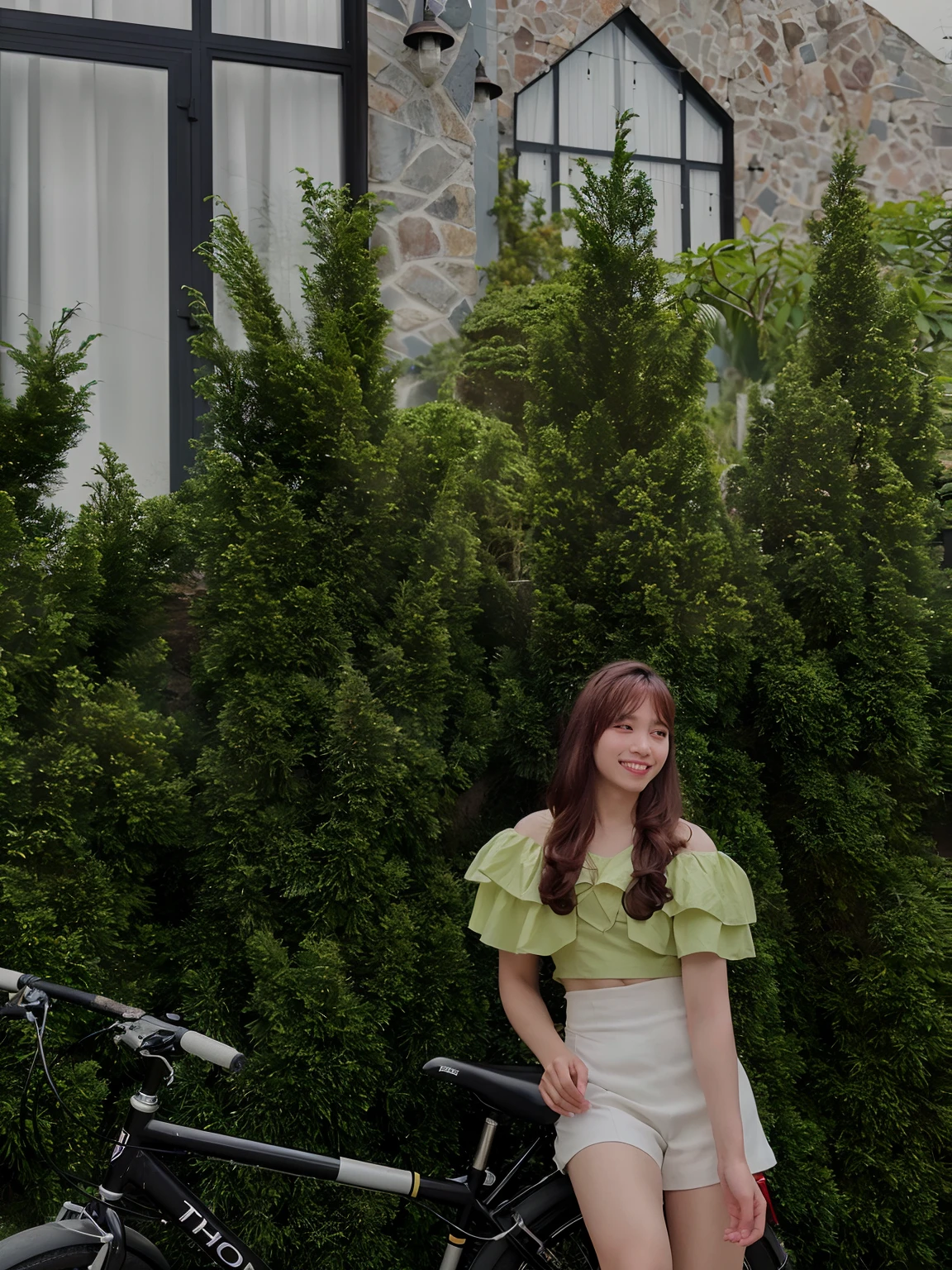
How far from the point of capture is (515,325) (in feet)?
16.2

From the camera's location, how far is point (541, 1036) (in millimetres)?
2008

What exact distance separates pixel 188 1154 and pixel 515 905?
0.77m

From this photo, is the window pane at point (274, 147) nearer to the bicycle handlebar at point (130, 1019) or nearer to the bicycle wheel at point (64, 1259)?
the bicycle handlebar at point (130, 1019)

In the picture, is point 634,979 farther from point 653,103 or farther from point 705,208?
point 653,103

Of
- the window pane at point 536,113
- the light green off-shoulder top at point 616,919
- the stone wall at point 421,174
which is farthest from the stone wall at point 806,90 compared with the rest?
the light green off-shoulder top at point 616,919

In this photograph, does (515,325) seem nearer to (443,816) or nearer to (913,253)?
(913,253)

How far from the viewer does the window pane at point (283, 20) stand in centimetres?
462

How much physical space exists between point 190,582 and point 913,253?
4.45 m

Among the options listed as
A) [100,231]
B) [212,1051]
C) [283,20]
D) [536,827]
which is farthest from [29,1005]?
[283,20]

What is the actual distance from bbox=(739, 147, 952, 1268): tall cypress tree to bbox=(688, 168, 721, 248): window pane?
283 inches

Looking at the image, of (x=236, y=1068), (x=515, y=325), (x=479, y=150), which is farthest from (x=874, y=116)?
(x=236, y=1068)

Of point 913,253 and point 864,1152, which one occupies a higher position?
point 913,253

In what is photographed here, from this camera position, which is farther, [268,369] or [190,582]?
[190,582]

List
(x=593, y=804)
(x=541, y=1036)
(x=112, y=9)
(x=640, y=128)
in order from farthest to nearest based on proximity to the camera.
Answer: (x=640, y=128) < (x=112, y=9) < (x=593, y=804) < (x=541, y=1036)
